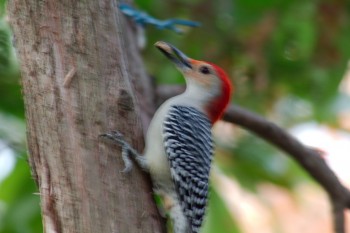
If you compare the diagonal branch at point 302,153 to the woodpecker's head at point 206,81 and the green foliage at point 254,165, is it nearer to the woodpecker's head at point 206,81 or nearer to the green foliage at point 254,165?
the woodpecker's head at point 206,81

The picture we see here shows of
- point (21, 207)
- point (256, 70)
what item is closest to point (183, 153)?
point (21, 207)

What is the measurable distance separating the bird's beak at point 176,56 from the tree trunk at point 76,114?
721mm

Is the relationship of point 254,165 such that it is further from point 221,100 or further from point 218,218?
point 221,100

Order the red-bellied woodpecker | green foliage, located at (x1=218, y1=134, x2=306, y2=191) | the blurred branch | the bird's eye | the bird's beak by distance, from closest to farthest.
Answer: the red-bellied woodpecker < the bird's beak < the bird's eye < the blurred branch < green foliage, located at (x1=218, y1=134, x2=306, y2=191)

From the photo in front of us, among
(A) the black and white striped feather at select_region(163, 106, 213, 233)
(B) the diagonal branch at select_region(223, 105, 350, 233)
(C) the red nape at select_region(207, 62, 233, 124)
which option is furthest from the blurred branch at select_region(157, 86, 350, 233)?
(A) the black and white striped feather at select_region(163, 106, 213, 233)

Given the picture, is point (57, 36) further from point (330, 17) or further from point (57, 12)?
point (330, 17)

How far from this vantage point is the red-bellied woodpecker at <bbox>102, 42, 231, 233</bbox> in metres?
3.12

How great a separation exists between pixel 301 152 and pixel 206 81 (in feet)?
2.21

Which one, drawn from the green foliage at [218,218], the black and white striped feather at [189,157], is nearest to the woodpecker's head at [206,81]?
the black and white striped feather at [189,157]

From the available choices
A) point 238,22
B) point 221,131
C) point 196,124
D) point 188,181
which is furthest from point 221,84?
point 221,131

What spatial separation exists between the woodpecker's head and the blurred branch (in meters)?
0.22

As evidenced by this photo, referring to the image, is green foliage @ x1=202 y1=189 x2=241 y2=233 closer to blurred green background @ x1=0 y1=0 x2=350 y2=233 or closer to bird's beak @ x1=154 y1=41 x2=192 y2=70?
blurred green background @ x1=0 y1=0 x2=350 y2=233

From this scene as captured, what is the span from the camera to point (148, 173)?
300 centimetres

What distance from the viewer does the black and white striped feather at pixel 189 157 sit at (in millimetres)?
3174
